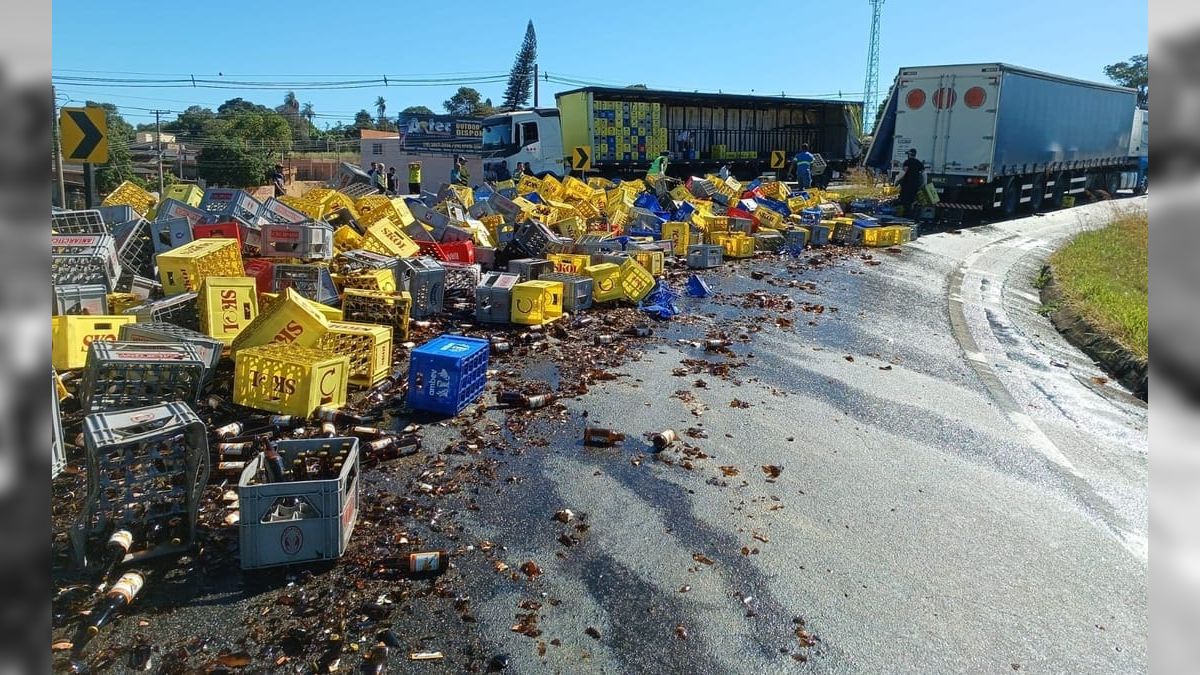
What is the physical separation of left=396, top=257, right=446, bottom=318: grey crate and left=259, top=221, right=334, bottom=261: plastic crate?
1046mm

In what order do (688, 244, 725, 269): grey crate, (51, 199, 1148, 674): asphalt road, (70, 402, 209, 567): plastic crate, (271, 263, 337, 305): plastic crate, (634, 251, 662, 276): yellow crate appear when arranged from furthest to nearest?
1. (688, 244, 725, 269): grey crate
2. (634, 251, 662, 276): yellow crate
3. (271, 263, 337, 305): plastic crate
4. (70, 402, 209, 567): plastic crate
5. (51, 199, 1148, 674): asphalt road

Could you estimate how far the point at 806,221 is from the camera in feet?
59.8

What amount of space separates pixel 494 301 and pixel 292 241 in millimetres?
2484

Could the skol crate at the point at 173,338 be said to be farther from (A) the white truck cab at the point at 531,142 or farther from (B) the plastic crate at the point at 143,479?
(A) the white truck cab at the point at 531,142

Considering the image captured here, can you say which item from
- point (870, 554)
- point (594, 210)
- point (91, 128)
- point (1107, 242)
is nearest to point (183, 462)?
point (870, 554)

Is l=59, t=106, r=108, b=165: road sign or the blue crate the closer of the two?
the blue crate

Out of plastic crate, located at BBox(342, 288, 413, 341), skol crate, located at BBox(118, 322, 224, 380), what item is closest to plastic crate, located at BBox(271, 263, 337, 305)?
plastic crate, located at BBox(342, 288, 413, 341)

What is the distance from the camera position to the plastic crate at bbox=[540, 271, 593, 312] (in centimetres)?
974

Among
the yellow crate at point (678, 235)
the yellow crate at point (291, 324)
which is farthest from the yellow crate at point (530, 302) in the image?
the yellow crate at point (678, 235)

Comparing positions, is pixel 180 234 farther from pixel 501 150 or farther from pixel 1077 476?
pixel 501 150

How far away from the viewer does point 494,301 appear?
9.05 meters

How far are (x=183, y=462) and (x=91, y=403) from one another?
166 centimetres

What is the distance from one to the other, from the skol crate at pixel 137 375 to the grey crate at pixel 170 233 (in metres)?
3.65

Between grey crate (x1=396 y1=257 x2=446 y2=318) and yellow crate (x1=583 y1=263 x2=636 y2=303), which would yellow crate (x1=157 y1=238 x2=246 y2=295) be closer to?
grey crate (x1=396 y1=257 x2=446 y2=318)
